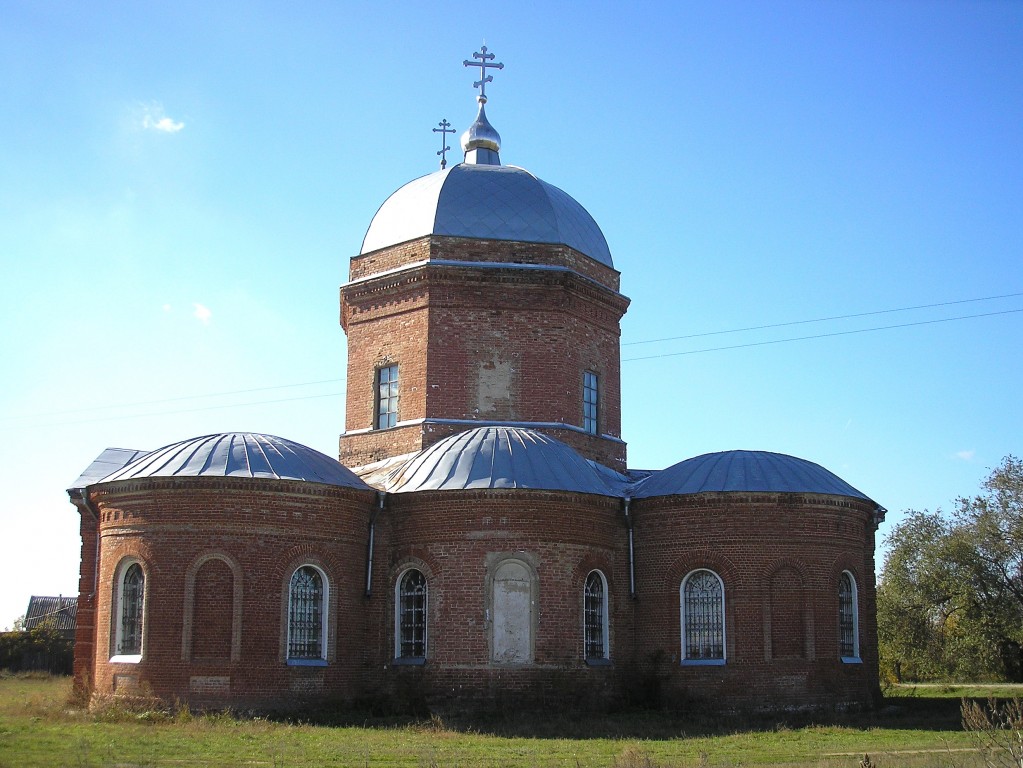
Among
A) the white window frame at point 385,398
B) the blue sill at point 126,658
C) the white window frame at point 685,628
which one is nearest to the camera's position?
the blue sill at point 126,658

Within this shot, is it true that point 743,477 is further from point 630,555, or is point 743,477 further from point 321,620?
point 321,620

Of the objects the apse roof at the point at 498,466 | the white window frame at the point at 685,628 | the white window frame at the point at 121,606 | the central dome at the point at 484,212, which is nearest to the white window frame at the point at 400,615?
the apse roof at the point at 498,466

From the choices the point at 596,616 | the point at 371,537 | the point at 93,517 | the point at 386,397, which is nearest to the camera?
the point at 371,537

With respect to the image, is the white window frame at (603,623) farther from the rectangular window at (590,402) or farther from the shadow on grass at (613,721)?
the rectangular window at (590,402)

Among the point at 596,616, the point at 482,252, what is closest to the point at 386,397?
the point at 482,252

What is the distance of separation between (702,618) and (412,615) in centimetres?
486

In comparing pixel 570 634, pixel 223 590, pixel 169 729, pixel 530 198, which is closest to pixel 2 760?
pixel 169 729

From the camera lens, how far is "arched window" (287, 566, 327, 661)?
17984 millimetres

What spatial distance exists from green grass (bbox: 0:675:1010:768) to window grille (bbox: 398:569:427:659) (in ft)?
6.19

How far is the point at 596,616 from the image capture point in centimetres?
1916

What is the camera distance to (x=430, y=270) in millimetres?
A: 21906

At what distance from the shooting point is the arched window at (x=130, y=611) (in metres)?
17.9

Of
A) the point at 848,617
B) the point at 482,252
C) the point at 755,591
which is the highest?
the point at 482,252

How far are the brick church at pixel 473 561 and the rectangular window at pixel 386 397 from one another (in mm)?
334
